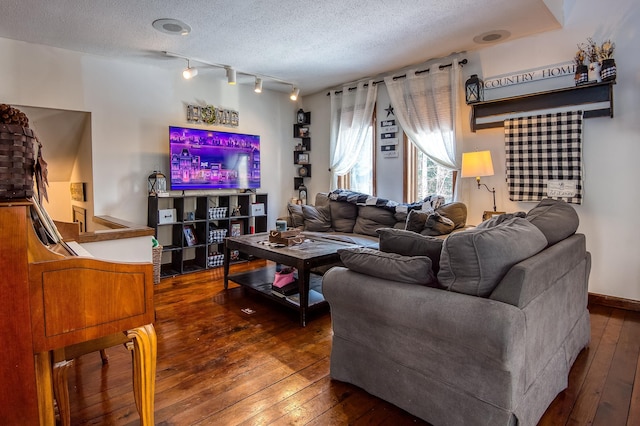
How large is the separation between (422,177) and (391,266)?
120 inches

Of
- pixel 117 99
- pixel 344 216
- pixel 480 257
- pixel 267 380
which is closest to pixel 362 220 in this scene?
pixel 344 216

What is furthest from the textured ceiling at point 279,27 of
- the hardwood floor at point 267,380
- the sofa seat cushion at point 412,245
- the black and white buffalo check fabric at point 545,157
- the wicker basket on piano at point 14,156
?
the hardwood floor at point 267,380

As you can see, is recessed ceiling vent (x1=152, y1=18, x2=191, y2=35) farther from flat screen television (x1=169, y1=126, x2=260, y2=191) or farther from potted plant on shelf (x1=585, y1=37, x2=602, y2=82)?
potted plant on shelf (x1=585, y1=37, x2=602, y2=82)

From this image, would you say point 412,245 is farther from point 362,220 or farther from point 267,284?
point 362,220

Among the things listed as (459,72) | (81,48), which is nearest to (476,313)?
(459,72)

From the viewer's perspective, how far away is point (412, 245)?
1.83m

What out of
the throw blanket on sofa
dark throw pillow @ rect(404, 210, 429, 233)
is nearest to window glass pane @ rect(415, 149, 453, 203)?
the throw blanket on sofa

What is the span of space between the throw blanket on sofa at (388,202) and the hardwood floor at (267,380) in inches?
66.9

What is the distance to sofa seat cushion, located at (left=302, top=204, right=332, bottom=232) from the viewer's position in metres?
4.57

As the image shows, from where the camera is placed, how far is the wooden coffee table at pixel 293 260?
279cm

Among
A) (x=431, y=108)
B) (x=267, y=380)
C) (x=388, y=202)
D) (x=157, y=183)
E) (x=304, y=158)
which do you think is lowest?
(x=267, y=380)

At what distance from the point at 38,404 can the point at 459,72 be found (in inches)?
170

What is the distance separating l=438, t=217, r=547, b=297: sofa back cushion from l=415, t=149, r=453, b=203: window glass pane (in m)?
2.77

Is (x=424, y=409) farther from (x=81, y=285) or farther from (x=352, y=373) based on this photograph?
(x=81, y=285)
